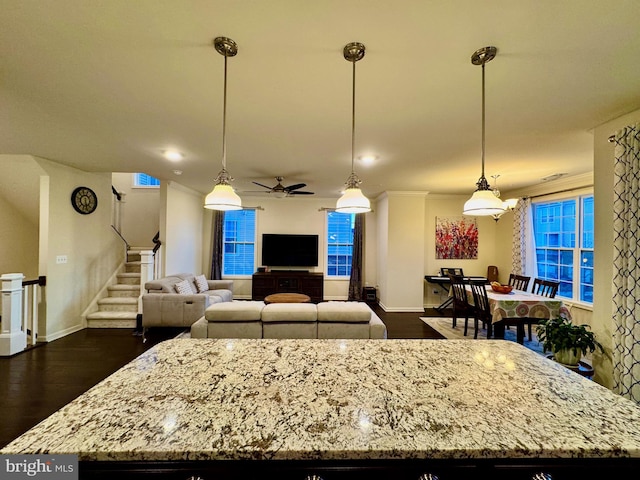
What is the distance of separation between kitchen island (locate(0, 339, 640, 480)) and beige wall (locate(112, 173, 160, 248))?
6.23 metres

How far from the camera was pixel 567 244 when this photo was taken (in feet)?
15.4

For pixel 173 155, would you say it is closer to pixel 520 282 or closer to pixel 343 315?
pixel 343 315

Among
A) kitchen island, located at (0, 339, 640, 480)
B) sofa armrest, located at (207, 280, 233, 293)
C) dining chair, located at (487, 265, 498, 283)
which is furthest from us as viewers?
dining chair, located at (487, 265, 498, 283)

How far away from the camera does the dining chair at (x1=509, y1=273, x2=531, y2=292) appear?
455 cm

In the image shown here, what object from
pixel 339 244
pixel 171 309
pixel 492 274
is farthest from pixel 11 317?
pixel 492 274

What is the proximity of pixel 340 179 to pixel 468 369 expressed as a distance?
3961 millimetres

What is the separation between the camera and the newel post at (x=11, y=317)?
3.40 metres

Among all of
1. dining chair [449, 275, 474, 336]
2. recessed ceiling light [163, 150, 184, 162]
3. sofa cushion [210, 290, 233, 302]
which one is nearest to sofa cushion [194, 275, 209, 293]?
sofa cushion [210, 290, 233, 302]

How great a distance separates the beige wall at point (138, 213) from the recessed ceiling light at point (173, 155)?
134 inches

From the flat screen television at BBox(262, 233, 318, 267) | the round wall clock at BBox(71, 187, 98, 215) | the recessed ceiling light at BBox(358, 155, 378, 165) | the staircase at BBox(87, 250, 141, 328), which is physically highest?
the recessed ceiling light at BBox(358, 155, 378, 165)

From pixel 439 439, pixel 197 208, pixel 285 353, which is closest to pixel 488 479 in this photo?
pixel 439 439

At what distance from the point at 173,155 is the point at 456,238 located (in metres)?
5.90

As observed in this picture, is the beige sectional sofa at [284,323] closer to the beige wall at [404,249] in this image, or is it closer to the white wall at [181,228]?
the white wall at [181,228]

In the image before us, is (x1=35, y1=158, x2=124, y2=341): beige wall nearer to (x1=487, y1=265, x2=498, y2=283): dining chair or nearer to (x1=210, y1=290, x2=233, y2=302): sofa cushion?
(x1=210, y1=290, x2=233, y2=302): sofa cushion
